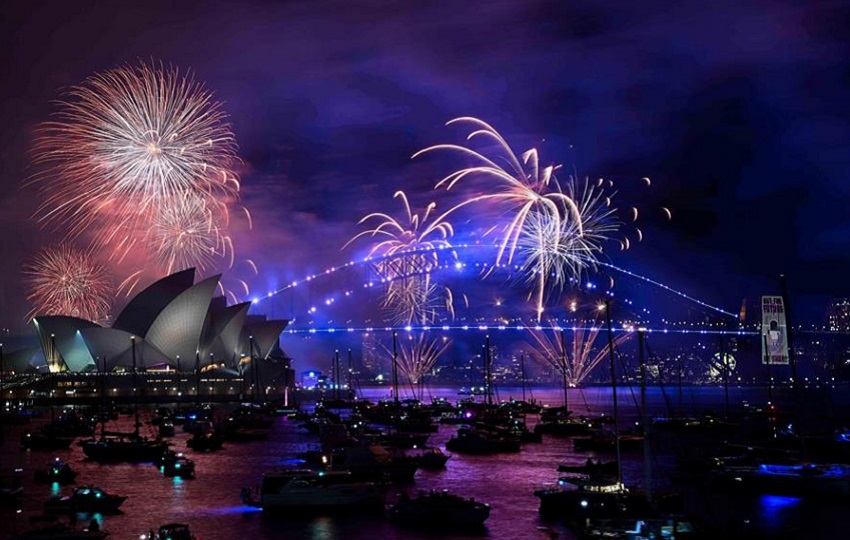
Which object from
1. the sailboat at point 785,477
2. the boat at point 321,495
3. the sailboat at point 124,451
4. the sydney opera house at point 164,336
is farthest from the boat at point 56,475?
the sydney opera house at point 164,336

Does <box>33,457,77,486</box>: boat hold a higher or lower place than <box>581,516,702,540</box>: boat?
A: higher

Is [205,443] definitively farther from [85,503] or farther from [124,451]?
[85,503]

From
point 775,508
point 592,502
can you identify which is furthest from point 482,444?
point 592,502

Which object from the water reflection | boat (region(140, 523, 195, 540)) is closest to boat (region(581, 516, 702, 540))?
the water reflection

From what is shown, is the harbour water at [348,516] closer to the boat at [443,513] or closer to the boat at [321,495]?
the boat at [443,513]

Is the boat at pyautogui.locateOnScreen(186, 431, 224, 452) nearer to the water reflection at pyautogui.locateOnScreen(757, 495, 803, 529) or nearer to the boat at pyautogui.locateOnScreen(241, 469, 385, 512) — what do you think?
the boat at pyautogui.locateOnScreen(241, 469, 385, 512)

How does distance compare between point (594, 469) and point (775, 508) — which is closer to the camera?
point (775, 508)

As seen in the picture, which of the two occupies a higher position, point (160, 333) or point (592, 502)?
point (160, 333)
